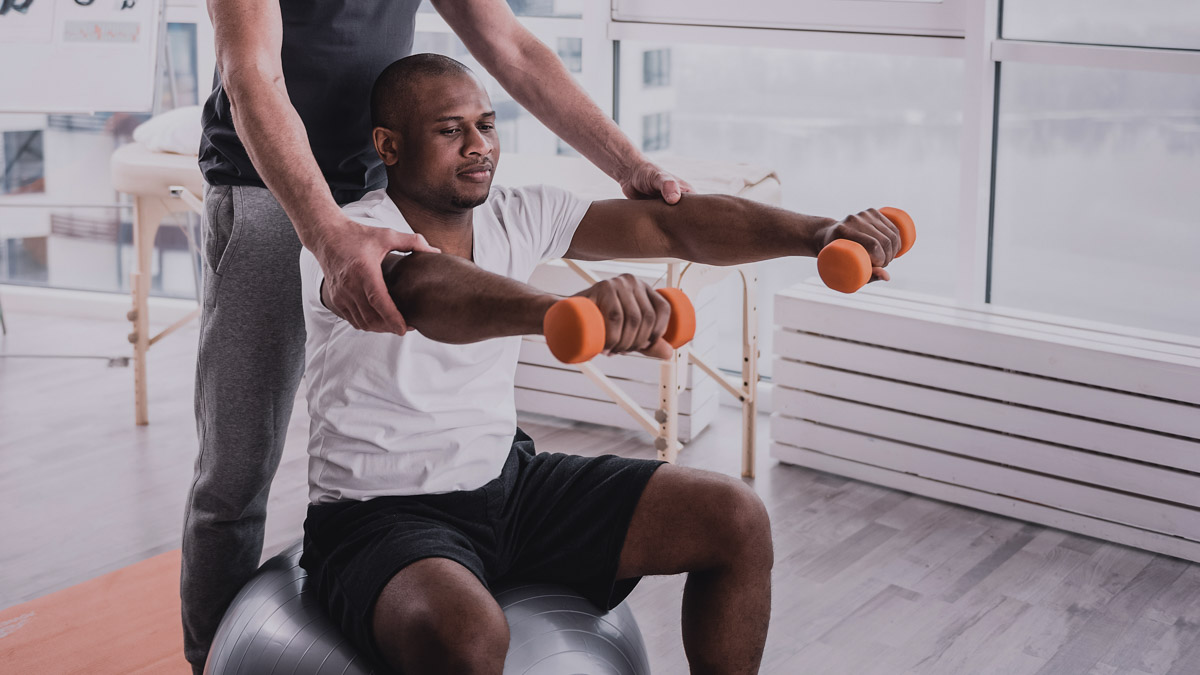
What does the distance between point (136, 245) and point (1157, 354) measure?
2613 millimetres

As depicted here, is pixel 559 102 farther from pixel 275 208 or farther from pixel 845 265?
pixel 845 265

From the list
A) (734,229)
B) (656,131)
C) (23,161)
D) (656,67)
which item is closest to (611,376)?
(656,131)

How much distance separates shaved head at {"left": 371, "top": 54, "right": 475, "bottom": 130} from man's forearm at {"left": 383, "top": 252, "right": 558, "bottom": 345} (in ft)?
1.37

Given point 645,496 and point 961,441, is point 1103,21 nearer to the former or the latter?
point 961,441

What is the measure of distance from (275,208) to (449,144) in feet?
1.19

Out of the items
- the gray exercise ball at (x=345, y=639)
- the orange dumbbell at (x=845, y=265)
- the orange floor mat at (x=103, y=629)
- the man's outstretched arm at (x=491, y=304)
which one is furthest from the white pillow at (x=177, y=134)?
the orange dumbbell at (x=845, y=265)

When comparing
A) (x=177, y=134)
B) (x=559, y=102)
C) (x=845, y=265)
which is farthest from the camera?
(x=177, y=134)

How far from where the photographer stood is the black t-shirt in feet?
5.53

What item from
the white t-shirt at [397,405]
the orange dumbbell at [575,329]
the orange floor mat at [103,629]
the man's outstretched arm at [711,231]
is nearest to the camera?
the orange dumbbell at [575,329]

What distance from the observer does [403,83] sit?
5.26 ft

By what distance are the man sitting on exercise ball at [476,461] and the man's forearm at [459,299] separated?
0.30 metres

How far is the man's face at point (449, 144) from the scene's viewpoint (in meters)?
1.57

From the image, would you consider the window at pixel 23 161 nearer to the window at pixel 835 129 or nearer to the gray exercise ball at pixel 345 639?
the window at pixel 835 129

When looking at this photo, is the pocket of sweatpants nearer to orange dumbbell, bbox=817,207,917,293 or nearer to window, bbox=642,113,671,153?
orange dumbbell, bbox=817,207,917,293
